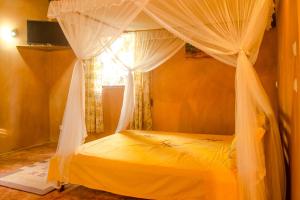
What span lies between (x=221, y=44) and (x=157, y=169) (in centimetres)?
128

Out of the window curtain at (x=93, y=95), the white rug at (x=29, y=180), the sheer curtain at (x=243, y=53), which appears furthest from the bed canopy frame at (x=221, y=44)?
the window curtain at (x=93, y=95)

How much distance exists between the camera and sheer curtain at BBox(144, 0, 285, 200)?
79.1 inches

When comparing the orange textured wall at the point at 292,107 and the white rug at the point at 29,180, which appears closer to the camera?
the orange textured wall at the point at 292,107

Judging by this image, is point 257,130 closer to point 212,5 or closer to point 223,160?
point 223,160

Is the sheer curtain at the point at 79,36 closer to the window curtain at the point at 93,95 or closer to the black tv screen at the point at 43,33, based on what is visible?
the window curtain at the point at 93,95

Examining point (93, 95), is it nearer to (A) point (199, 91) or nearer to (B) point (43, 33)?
(B) point (43, 33)

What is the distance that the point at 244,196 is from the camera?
201 centimetres

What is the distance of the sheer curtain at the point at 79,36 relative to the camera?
276cm

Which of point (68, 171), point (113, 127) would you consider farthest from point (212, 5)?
point (113, 127)

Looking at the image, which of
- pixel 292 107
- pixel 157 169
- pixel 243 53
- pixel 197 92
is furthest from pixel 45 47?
pixel 292 107

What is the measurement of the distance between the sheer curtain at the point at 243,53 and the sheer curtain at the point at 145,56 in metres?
1.62

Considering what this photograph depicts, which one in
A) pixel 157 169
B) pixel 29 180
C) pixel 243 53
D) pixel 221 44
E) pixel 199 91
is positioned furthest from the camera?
pixel 199 91

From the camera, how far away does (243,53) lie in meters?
2.09

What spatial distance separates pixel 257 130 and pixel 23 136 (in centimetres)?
447
